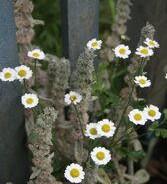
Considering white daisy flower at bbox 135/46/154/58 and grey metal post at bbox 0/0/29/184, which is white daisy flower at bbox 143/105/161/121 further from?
grey metal post at bbox 0/0/29/184

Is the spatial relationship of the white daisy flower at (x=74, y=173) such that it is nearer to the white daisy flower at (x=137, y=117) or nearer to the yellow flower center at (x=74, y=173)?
the yellow flower center at (x=74, y=173)

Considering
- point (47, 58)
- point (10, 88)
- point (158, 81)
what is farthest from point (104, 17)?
point (10, 88)

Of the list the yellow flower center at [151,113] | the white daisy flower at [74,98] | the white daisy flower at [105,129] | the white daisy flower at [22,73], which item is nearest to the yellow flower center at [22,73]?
the white daisy flower at [22,73]

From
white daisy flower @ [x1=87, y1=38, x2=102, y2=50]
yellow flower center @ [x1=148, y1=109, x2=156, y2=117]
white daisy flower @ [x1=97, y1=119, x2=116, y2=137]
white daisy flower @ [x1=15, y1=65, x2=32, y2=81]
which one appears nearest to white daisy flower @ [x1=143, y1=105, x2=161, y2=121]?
yellow flower center @ [x1=148, y1=109, x2=156, y2=117]

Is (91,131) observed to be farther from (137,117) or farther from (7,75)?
(7,75)

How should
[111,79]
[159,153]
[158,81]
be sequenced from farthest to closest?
1. [159,153]
2. [158,81]
3. [111,79]

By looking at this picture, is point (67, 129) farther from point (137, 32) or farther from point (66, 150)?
point (137, 32)
